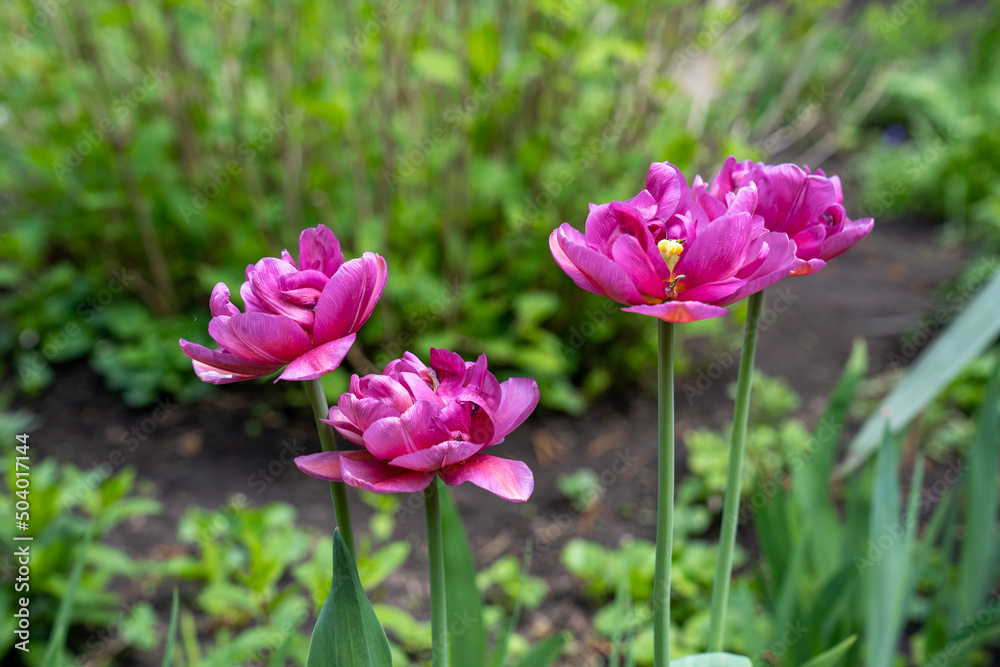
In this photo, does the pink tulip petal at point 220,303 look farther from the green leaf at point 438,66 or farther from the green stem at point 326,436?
the green leaf at point 438,66

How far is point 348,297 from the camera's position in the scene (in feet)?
1.70

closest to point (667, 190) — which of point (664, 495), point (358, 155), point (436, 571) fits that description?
point (664, 495)

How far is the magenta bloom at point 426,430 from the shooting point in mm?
484

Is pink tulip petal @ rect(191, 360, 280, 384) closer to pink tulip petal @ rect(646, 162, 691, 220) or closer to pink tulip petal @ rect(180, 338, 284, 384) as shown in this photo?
pink tulip petal @ rect(180, 338, 284, 384)

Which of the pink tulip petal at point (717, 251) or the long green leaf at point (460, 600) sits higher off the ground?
the pink tulip petal at point (717, 251)

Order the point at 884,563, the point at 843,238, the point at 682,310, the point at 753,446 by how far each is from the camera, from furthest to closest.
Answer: the point at 753,446 → the point at 884,563 → the point at 843,238 → the point at 682,310

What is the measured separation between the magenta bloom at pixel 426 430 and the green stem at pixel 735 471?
24cm

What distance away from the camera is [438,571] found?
0.55 m

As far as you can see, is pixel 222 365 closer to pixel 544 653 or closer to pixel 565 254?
pixel 565 254

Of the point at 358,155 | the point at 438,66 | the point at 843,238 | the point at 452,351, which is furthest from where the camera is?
the point at 358,155

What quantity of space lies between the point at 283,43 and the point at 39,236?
3.80ft

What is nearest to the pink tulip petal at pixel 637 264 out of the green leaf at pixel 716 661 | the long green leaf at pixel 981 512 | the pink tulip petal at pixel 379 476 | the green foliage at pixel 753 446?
the pink tulip petal at pixel 379 476

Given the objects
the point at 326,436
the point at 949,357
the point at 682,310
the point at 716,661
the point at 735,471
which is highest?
the point at 682,310

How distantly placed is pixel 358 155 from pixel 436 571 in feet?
5.97
